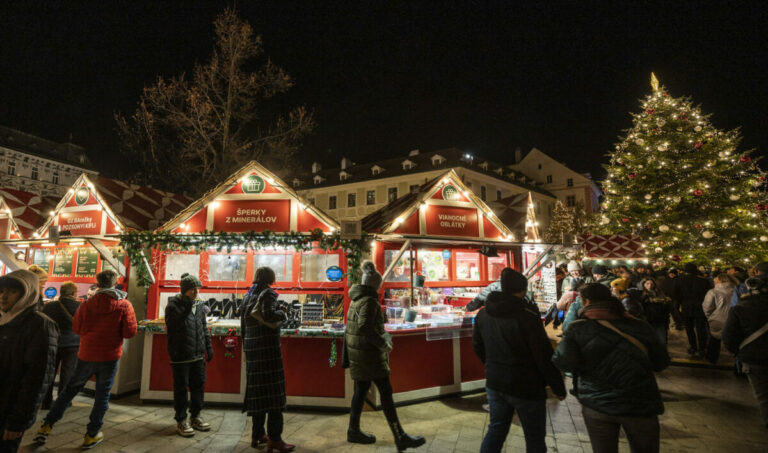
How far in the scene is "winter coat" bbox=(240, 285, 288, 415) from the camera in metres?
3.99

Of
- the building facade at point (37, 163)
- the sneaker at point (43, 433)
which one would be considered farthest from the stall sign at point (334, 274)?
the building facade at point (37, 163)

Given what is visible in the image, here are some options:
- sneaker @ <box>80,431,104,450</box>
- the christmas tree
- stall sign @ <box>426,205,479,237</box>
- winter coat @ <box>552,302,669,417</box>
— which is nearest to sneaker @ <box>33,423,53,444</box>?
sneaker @ <box>80,431,104,450</box>

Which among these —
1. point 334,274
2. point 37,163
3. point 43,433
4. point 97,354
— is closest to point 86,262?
point 43,433

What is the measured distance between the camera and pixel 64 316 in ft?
16.5

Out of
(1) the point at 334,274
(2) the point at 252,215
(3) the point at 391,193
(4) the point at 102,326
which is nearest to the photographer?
(4) the point at 102,326

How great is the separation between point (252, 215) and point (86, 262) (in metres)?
4.09

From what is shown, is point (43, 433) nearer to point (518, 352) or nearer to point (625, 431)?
point (518, 352)

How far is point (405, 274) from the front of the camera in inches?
311

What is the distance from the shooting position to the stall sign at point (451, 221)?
23.3 ft

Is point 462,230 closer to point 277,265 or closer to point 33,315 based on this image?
point 277,265

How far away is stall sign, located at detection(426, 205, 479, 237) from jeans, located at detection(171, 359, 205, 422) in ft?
14.0

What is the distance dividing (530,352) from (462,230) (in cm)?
460

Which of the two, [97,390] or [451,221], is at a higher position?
[451,221]

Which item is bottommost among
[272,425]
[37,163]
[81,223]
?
[272,425]
